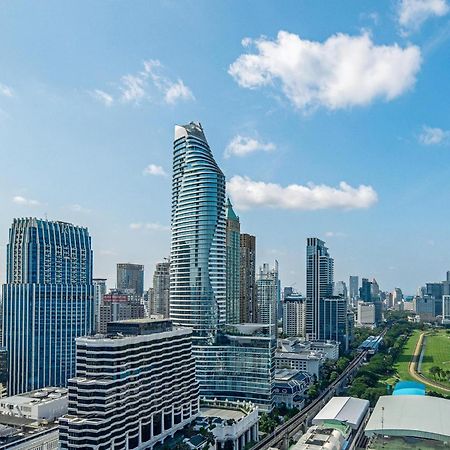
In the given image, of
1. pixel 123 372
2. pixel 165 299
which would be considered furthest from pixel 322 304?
pixel 123 372

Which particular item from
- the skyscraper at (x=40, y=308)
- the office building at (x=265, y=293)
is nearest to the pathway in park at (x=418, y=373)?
the office building at (x=265, y=293)

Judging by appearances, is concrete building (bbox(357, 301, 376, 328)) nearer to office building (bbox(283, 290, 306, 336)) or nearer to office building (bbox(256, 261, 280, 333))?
office building (bbox(283, 290, 306, 336))

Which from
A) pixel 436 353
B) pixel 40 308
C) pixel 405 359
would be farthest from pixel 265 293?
pixel 40 308

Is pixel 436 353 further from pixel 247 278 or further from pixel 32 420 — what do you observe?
pixel 32 420

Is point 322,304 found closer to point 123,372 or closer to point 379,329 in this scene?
point 379,329

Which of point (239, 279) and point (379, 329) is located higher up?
point (239, 279)

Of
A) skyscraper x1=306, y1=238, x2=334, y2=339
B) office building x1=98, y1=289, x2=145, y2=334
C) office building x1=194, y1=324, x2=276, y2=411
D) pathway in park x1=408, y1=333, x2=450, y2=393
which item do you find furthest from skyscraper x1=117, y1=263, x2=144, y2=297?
office building x1=194, y1=324, x2=276, y2=411

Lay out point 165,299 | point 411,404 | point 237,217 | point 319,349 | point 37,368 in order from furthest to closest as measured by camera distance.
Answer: point 165,299
point 319,349
point 237,217
point 37,368
point 411,404
